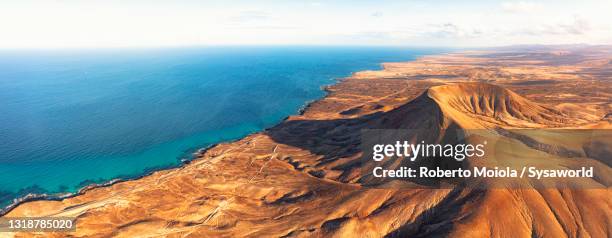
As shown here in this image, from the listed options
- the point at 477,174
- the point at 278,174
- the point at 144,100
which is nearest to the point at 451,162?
the point at 477,174

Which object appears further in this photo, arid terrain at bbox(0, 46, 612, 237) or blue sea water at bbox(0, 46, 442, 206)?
blue sea water at bbox(0, 46, 442, 206)

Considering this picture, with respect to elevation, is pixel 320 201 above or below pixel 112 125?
below

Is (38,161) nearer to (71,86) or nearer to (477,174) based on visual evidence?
(477,174)

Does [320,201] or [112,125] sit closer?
[320,201]

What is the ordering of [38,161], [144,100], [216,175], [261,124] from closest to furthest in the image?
[216,175]
[38,161]
[261,124]
[144,100]

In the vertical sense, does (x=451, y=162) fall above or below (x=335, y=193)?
above

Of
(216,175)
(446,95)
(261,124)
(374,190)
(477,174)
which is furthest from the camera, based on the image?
(261,124)

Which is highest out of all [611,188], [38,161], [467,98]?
[467,98]

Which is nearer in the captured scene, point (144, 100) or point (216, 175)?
point (216, 175)

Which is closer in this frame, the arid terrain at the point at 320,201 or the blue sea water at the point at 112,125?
the arid terrain at the point at 320,201
